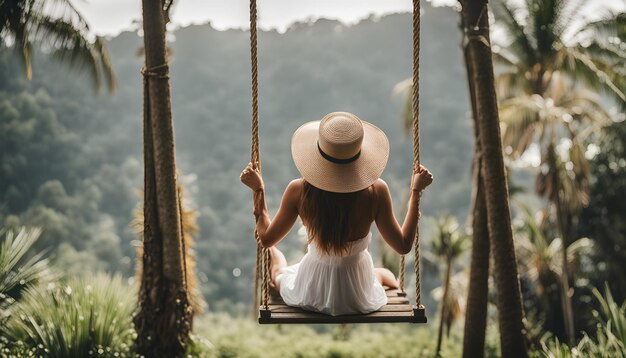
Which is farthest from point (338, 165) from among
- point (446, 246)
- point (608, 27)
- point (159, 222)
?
point (608, 27)

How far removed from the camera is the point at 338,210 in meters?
2.85

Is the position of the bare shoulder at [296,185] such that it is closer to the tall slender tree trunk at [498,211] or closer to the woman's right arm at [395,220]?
the woman's right arm at [395,220]

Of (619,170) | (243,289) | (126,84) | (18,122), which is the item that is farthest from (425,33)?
(619,170)

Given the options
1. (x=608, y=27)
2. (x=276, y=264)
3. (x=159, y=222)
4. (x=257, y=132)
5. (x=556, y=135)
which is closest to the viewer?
(x=257, y=132)

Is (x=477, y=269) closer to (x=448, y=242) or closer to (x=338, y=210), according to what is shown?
(x=338, y=210)

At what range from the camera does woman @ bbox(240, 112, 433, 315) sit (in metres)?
2.81

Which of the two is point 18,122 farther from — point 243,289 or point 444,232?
point 444,232

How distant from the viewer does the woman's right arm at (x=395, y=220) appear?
9.36ft

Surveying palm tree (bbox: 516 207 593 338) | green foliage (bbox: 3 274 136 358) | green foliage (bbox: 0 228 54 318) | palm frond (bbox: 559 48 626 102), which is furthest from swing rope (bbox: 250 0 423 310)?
palm tree (bbox: 516 207 593 338)

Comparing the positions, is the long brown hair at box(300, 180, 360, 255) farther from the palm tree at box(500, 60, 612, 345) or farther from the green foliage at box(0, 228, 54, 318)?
the palm tree at box(500, 60, 612, 345)

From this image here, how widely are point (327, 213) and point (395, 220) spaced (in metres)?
0.33

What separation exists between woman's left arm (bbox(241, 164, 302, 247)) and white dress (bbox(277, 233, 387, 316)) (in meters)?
0.26

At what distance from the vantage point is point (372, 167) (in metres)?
2.86

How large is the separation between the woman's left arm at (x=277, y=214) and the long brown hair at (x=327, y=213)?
44 mm
